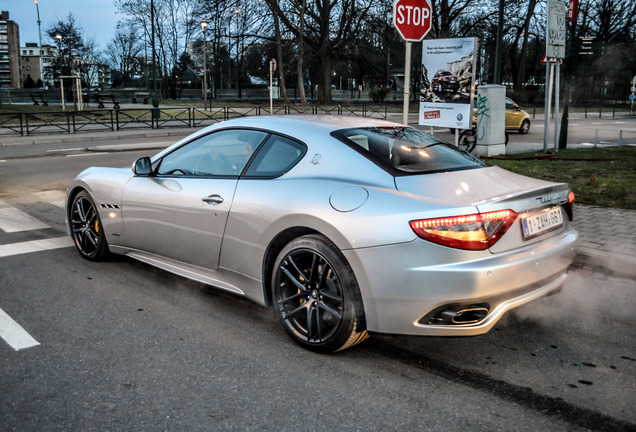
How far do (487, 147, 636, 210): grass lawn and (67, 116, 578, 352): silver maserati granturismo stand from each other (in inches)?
202

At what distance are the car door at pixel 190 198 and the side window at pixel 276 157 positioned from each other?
104 millimetres

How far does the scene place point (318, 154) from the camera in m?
3.85

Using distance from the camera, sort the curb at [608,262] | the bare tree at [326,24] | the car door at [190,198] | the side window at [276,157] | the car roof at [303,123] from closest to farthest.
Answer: the side window at [276,157] → the car roof at [303,123] → the car door at [190,198] → the curb at [608,262] → the bare tree at [326,24]

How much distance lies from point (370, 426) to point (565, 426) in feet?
3.00

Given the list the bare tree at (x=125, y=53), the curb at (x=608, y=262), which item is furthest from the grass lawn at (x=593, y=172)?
the bare tree at (x=125, y=53)

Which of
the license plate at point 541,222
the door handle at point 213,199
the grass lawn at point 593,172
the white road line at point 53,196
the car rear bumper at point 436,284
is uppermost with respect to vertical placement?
the door handle at point 213,199

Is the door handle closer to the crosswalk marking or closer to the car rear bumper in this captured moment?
the car rear bumper

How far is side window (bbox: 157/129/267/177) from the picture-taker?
4.30 m

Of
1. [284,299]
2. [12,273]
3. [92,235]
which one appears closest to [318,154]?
[284,299]

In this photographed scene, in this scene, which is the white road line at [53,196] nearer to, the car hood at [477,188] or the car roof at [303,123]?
the car roof at [303,123]

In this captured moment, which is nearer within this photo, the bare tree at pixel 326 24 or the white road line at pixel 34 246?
the white road line at pixel 34 246

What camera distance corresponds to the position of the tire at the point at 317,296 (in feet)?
11.2

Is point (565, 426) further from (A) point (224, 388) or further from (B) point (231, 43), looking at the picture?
(B) point (231, 43)

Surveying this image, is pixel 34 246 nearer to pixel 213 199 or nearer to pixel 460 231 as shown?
pixel 213 199
